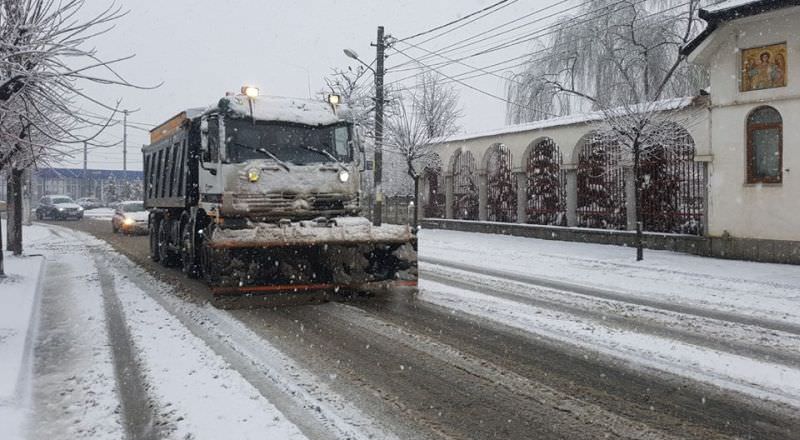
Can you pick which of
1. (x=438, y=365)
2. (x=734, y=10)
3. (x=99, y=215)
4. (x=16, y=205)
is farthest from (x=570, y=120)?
(x=99, y=215)

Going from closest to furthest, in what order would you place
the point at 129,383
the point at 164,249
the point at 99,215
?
1. the point at 129,383
2. the point at 164,249
3. the point at 99,215

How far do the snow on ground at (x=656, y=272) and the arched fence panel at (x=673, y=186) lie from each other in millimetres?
984

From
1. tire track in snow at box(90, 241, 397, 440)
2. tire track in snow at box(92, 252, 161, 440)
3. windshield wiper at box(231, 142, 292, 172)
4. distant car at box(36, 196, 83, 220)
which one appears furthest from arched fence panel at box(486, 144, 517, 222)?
distant car at box(36, 196, 83, 220)

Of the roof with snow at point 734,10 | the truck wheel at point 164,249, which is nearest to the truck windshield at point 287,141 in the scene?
the truck wheel at point 164,249

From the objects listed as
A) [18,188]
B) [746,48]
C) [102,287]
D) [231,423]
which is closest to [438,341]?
[231,423]

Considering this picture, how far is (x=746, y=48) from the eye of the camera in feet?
47.1

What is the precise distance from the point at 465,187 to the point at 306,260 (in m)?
17.6

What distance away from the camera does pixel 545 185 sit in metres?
20.8

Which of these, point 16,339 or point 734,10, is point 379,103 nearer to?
point 734,10

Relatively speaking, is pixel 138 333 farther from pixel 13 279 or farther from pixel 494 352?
pixel 13 279

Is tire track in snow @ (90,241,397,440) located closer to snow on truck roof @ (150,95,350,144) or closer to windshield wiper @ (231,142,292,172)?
windshield wiper @ (231,142,292,172)

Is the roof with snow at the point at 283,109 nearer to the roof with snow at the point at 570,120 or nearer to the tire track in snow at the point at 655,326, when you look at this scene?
the tire track in snow at the point at 655,326

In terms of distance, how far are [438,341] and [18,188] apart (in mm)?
13133

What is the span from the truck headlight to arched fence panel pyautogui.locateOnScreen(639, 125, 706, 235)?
1107 cm
